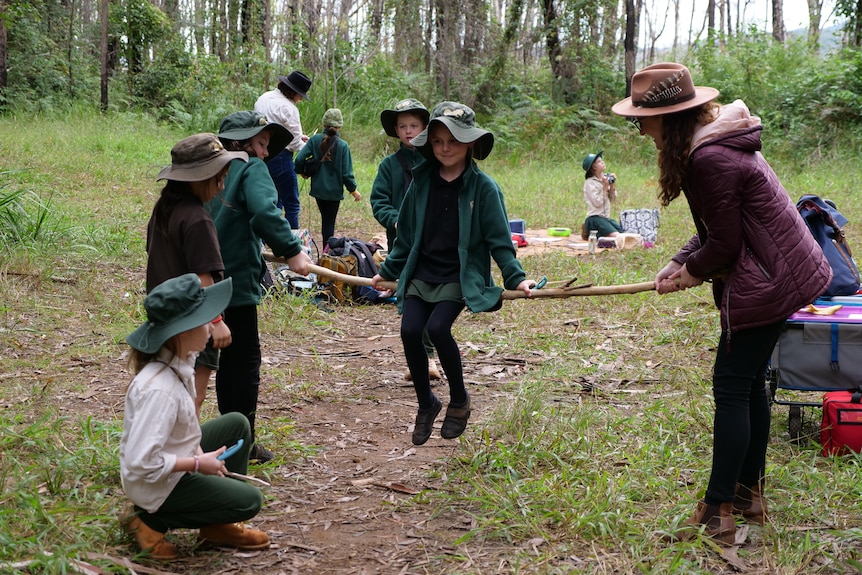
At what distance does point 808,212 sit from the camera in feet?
16.6

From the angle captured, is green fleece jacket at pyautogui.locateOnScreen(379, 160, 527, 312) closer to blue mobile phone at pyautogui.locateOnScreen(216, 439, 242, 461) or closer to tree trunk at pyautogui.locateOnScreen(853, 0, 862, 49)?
blue mobile phone at pyautogui.locateOnScreen(216, 439, 242, 461)

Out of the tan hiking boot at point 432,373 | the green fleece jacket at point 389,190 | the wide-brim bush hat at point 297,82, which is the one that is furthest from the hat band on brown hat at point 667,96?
the wide-brim bush hat at point 297,82

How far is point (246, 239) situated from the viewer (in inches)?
170

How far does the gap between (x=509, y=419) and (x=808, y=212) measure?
218 centimetres

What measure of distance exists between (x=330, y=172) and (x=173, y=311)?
682 cm

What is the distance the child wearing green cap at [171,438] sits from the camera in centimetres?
316

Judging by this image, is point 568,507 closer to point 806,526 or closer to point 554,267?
point 806,526

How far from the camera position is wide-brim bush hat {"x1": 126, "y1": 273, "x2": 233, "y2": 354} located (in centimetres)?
322

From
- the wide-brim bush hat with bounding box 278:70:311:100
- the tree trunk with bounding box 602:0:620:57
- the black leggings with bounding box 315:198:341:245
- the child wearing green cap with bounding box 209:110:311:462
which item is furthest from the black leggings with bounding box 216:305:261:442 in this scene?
the tree trunk with bounding box 602:0:620:57

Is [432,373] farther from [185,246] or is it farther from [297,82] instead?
[297,82]

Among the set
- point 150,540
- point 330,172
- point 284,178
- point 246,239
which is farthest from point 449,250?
point 330,172

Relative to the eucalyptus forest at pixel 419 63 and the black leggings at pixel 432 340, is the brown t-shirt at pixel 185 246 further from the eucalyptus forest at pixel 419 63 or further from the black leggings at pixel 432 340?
the eucalyptus forest at pixel 419 63

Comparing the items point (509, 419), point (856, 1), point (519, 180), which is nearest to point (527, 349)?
point (509, 419)

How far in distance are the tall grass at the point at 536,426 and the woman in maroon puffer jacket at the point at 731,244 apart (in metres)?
0.43
